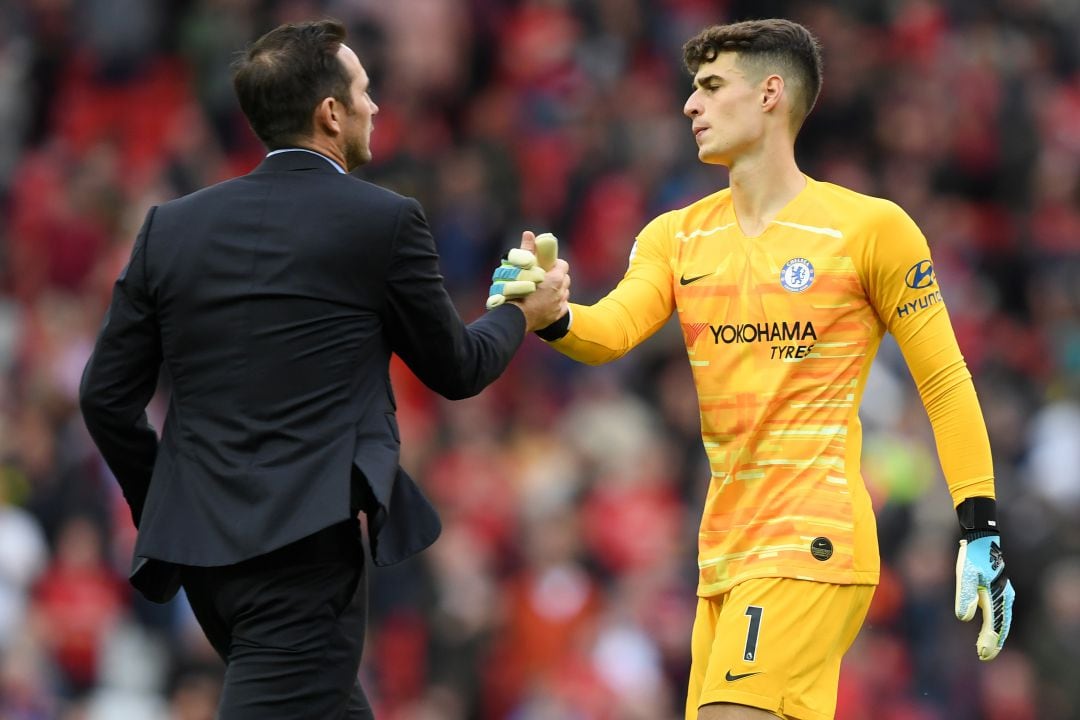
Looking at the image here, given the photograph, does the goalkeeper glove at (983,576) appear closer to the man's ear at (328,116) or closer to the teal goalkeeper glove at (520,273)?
the teal goalkeeper glove at (520,273)

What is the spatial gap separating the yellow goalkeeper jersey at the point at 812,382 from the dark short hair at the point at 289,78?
137 centimetres

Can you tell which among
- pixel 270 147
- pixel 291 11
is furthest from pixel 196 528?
pixel 291 11

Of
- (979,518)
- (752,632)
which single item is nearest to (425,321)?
(752,632)

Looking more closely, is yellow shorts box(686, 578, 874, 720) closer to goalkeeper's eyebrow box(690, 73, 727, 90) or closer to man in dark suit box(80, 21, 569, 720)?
man in dark suit box(80, 21, 569, 720)

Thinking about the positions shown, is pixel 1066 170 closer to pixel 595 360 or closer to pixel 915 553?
pixel 915 553

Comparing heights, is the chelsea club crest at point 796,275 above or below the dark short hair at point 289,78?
below

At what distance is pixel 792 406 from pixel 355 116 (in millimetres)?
1531

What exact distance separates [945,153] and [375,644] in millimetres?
6369

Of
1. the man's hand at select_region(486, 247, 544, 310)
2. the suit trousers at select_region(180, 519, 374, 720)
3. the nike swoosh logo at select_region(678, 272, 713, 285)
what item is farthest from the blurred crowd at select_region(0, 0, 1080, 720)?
the suit trousers at select_region(180, 519, 374, 720)

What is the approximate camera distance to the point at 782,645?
5516 mm

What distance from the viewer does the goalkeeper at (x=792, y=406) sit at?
5.58 metres

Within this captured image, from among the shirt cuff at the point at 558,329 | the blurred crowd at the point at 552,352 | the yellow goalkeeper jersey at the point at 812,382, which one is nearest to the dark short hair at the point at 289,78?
the shirt cuff at the point at 558,329

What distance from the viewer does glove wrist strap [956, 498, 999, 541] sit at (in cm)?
566

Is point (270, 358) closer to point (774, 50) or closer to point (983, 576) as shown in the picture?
point (774, 50)
